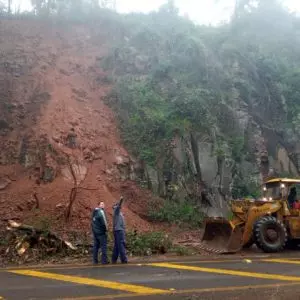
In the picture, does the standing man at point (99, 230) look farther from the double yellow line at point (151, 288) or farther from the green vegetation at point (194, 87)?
the green vegetation at point (194, 87)

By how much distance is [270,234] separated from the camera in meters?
14.5

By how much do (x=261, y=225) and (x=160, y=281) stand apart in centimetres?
657

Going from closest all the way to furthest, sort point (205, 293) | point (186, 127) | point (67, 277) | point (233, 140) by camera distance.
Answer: point (205, 293) < point (67, 277) < point (186, 127) < point (233, 140)

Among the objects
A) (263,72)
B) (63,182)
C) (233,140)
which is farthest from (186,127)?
(263,72)

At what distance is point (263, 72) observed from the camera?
2742 centimetres

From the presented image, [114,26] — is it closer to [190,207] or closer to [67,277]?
[190,207]

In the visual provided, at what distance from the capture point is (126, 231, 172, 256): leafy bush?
551 inches

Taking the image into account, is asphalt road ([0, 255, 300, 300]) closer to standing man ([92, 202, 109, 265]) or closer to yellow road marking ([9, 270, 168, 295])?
yellow road marking ([9, 270, 168, 295])

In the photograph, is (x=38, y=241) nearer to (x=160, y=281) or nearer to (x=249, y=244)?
(x=160, y=281)

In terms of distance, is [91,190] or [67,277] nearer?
[67,277]

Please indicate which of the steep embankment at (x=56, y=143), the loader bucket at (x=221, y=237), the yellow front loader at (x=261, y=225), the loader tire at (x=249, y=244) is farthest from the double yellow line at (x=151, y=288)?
the steep embankment at (x=56, y=143)

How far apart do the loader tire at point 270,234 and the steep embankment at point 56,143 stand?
4426 mm

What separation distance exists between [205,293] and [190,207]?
11333mm

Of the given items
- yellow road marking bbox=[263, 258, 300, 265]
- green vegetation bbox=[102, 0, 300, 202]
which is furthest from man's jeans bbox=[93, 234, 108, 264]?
green vegetation bbox=[102, 0, 300, 202]
